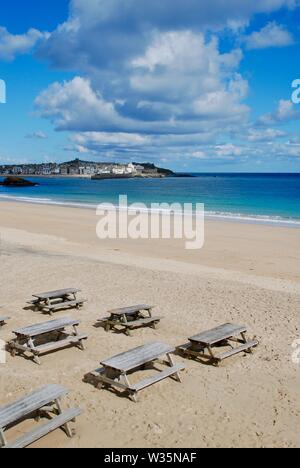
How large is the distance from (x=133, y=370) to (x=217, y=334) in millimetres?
1707

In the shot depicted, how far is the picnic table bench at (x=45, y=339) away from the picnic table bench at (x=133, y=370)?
1.15 meters

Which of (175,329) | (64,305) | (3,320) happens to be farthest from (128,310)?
(3,320)

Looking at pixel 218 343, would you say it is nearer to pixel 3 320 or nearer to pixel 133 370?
→ pixel 133 370

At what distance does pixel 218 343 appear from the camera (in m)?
8.31

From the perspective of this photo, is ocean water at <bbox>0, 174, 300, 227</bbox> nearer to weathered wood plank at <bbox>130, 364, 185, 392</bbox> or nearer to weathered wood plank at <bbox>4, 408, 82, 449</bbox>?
weathered wood plank at <bbox>130, 364, 185, 392</bbox>

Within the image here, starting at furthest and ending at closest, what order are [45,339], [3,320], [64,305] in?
1. [64,305]
2. [3,320]
3. [45,339]

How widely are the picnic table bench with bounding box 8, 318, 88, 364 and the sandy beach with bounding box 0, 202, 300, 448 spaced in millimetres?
195

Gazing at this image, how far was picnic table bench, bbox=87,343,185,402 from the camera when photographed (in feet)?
20.6

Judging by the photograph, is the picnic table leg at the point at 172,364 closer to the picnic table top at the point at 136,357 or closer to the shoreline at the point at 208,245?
the picnic table top at the point at 136,357

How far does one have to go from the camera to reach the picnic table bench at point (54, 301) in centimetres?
995

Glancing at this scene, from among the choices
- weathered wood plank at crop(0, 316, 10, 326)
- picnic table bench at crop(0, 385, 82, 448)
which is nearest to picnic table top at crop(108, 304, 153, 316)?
weathered wood plank at crop(0, 316, 10, 326)

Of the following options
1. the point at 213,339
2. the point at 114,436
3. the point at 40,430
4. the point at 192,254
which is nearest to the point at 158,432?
the point at 114,436

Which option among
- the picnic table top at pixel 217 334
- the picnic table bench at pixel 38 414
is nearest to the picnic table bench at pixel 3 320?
the picnic table bench at pixel 38 414
